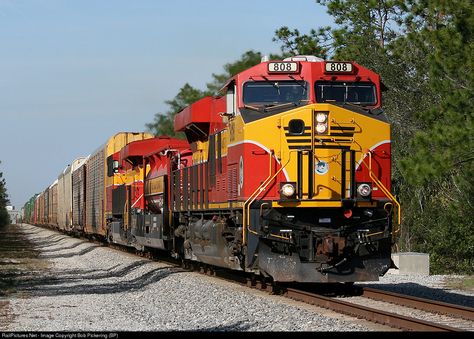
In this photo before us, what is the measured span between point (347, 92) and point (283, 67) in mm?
1239

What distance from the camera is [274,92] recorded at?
15.2 metres

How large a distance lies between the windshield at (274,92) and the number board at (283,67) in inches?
7.8

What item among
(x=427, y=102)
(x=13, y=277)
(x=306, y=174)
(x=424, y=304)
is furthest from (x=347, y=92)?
(x=427, y=102)

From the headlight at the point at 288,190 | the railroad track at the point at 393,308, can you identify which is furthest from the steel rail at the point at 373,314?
the headlight at the point at 288,190

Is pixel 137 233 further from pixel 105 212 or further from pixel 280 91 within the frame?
pixel 280 91

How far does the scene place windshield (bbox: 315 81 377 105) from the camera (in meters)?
15.1

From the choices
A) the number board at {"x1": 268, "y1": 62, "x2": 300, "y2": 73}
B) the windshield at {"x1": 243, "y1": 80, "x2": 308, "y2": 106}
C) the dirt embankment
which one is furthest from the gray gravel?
the number board at {"x1": 268, "y1": 62, "x2": 300, "y2": 73}

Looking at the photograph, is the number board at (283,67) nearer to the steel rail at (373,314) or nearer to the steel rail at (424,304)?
the steel rail at (373,314)

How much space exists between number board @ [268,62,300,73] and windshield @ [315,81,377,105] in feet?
1.59

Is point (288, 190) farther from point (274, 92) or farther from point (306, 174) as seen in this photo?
point (274, 92)

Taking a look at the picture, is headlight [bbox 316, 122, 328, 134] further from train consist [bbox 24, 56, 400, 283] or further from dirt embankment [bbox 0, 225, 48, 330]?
dirt embankment [bbox 0, 225, 48, 330]

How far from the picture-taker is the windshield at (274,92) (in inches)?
594

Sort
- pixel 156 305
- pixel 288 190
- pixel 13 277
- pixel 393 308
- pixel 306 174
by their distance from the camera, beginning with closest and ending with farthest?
pixel 393 308 < pixel 156 305 < pixel 288 190 < pixel 306 174 < pixel 13 277

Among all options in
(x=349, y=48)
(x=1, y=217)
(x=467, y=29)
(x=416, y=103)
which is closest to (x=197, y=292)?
(x=467, y=29)
